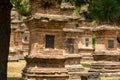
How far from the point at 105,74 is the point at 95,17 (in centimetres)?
1293

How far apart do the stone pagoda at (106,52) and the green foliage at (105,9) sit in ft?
42.6

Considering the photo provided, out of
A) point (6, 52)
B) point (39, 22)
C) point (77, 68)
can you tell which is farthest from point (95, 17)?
point (77, 68)

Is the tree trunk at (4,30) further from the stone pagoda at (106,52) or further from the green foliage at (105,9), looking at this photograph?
the stone pagoda at (106,52)

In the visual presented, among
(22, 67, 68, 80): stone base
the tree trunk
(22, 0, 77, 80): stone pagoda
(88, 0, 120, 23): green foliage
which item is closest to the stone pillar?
(22, 0, 77, 80): stone pagoda

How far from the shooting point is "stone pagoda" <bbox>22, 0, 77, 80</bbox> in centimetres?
1617

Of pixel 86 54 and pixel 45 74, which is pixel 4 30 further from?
pixel 86 54

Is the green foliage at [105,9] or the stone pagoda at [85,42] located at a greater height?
the green foliage at [105,9]

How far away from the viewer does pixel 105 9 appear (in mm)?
9031

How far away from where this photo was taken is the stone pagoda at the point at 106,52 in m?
22.6

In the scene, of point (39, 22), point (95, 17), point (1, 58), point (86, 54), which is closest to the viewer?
point (95, 17)

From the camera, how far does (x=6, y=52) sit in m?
11.6

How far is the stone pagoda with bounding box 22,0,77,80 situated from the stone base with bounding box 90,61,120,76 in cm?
636

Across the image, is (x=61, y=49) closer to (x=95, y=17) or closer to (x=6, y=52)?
(x=6, y=52)

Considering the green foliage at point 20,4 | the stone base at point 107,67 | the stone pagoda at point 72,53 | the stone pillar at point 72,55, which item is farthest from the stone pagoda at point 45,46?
the stone base at point 107,67
